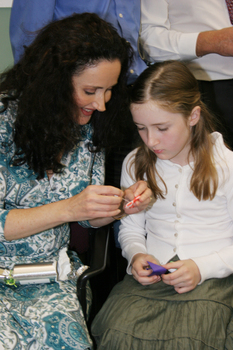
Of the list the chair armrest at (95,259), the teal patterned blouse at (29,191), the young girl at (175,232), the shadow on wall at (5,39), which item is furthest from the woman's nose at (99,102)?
the shadow on wall at (5,39)

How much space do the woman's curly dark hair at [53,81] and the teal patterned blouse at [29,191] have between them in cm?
4

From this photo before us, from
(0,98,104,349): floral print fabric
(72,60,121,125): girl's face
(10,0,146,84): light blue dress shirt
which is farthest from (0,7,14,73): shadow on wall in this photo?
(72,60,121,125): girl's face

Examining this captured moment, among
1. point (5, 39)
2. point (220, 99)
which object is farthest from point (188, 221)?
point (5, 39)

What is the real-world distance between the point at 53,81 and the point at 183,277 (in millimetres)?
855

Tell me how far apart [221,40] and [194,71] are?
0.26 m

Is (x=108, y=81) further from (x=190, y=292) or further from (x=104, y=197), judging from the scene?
(x=190, y=292)

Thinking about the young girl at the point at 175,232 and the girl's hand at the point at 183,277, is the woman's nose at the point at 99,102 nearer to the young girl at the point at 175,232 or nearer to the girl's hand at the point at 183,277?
the young girl at the point at 175,232

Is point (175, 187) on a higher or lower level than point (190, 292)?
higher

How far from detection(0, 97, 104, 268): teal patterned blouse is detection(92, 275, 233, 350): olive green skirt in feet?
1.12

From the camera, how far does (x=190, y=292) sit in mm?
1220

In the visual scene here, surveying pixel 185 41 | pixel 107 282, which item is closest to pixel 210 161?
pixel 185 41

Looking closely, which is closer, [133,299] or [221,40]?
[133,299]

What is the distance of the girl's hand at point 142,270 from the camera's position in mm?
1284

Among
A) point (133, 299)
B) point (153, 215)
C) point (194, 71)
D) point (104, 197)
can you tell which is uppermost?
point (194, 71)
